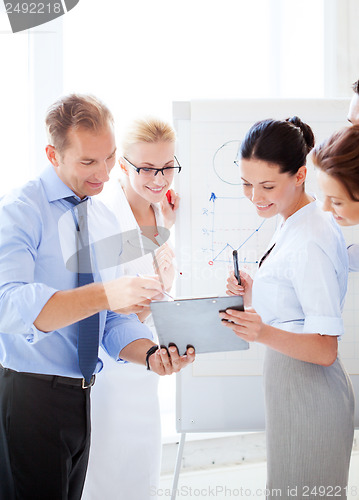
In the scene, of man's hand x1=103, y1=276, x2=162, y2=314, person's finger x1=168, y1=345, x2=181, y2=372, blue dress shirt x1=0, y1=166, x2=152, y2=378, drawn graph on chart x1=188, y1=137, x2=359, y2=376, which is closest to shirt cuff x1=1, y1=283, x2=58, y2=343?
blue dress shirt x1=0, y1=166, x2=152, y2=378

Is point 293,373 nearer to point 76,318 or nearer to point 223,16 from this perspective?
point 76,318

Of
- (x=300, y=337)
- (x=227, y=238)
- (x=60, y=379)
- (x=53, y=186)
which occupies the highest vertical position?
(x=53, y=186)

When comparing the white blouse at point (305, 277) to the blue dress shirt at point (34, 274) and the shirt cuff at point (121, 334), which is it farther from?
the blue dress shirt at point (34, 274)

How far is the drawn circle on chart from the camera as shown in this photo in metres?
1.99

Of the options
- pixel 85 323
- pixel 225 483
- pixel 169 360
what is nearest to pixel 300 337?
pixel 169 360

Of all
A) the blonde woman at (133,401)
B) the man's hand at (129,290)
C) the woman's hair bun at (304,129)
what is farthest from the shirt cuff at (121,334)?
the woman's hair bun at (304,129)

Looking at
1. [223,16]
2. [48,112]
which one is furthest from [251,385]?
[223,16]

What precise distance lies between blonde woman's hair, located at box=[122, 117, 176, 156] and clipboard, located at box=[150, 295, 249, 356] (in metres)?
0.77

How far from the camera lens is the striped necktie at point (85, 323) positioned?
137 centimetres

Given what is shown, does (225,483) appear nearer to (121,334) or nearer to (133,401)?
(133,401)

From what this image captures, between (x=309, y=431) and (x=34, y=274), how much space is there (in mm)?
846

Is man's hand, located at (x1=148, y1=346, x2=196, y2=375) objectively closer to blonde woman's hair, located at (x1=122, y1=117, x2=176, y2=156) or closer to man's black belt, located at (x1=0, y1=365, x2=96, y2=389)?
man's black belt, located at (x1=0, y1=365, x2=96, y2=389)

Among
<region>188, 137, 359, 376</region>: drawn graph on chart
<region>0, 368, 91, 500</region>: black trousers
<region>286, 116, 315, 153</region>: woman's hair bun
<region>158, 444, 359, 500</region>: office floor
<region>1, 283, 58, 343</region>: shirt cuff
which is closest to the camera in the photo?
<region>1, 283, 58, 343</region>: shirt cuff

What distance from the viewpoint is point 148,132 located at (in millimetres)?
1812
